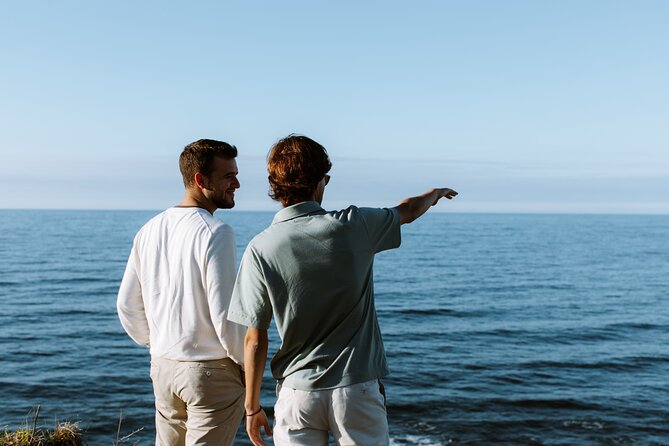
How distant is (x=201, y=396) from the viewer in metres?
3.50

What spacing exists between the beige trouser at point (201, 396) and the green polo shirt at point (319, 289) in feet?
2.23

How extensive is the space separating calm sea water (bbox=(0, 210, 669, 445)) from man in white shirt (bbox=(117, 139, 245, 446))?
7267mm

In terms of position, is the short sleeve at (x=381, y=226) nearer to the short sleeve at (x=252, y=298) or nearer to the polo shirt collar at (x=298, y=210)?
the polo shirt collar at (x=298, y=210)

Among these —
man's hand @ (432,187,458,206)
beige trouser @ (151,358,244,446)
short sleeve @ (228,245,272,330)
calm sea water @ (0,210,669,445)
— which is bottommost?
calm sea water @ (0,210,669,445)

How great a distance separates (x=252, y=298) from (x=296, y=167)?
0.63 m

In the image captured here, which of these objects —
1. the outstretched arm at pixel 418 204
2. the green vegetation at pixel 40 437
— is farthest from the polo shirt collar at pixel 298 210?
the green vegetation at pixel 40 437

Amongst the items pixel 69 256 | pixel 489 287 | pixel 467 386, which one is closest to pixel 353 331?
pixel 467 386

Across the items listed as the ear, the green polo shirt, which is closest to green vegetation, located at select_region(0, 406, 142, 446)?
the ear

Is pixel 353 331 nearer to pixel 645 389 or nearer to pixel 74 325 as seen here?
pixel 645 389

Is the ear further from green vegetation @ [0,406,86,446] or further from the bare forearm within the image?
green vegetation @ [0,406,86,446]

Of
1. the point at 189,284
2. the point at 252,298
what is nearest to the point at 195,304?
the point at 189,284

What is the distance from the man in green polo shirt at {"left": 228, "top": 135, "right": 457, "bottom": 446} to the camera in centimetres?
281

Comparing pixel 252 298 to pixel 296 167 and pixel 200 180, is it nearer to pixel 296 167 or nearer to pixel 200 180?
pixel 296 167

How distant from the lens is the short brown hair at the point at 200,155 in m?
3.57
